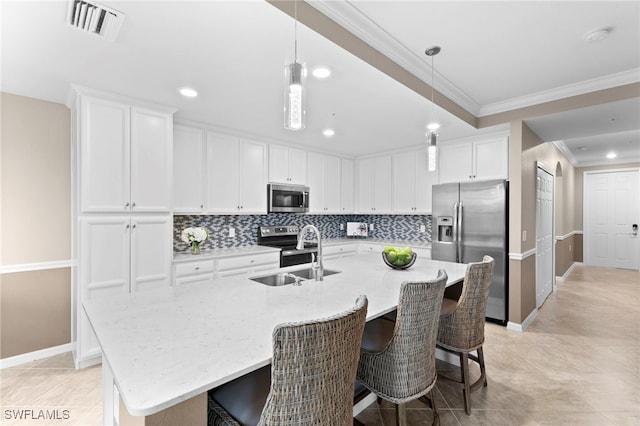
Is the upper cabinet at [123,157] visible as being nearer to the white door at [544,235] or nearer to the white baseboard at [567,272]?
the white door at [544,235]

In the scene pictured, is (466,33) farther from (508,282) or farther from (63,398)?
(63,398)

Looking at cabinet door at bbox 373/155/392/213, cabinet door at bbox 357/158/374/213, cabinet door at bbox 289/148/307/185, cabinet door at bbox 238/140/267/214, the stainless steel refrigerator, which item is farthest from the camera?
cabinet door at bbox 357/158/374/213

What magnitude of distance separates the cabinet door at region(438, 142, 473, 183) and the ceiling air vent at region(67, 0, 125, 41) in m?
3.96

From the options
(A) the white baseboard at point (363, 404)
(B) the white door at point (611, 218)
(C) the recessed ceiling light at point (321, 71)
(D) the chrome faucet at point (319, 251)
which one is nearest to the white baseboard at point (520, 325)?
(A) the white baseboard at point (363, 404)

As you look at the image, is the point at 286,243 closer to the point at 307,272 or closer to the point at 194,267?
the point at 194,267

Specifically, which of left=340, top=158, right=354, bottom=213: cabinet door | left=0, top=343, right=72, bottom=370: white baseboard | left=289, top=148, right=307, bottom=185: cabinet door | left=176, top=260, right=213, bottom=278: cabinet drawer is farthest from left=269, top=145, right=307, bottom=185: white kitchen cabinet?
left=0, top=343, right=72, bottom=370: white baseboard

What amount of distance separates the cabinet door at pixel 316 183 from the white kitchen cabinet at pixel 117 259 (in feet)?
7.79

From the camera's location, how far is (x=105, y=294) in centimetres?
273

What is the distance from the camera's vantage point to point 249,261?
Answer: 149 inches

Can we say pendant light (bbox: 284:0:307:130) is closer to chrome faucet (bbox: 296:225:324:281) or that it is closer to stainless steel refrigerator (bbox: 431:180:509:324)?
chrome faucet (bbox: 296:225:324:281)

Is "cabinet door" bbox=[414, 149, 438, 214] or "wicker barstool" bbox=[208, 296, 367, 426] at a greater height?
"cabinet door" bbox=[414, 149, 438, 214]

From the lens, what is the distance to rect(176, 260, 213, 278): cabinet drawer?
3.22 m

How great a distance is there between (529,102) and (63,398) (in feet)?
16.6

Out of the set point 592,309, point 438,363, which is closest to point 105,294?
point 438,363
